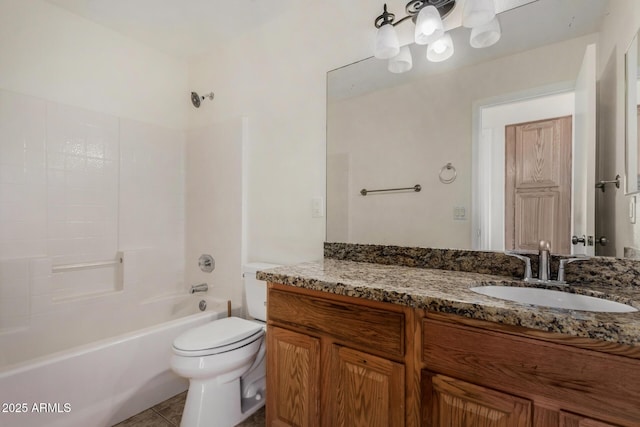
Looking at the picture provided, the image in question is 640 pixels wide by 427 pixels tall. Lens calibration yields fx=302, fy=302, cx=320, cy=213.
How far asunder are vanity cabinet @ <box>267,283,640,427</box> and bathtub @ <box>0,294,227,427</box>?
853mm

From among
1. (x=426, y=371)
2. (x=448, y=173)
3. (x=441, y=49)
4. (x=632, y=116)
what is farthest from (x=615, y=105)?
(x=426, y=371)

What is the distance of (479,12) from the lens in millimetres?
1235

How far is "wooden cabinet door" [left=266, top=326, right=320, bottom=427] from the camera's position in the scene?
1159 millimetres

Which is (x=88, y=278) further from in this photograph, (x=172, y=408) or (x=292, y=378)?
(x=292, y=378)

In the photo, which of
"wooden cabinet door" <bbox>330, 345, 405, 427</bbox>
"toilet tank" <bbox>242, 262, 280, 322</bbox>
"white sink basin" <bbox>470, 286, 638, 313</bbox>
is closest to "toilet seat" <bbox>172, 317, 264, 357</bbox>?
"toilet tank" <bbox>242, 262, 280, 322</bbox>

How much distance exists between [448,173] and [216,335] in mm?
1402

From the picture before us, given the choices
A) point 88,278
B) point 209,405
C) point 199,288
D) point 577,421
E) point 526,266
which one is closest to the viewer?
point 577,421

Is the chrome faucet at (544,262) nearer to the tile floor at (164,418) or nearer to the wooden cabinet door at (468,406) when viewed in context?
the wooden cabinet door at (468,406)

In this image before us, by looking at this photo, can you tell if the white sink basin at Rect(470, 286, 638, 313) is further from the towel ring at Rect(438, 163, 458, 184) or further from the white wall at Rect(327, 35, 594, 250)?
the towel ring at Rect(438, 163, 458, 184)

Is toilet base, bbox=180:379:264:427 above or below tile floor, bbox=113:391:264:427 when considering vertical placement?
above

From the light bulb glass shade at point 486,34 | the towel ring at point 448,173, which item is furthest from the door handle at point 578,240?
the light bulb glass shade at point 486,34

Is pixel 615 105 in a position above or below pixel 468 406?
above

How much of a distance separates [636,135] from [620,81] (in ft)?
0.71

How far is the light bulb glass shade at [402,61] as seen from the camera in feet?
5.02
